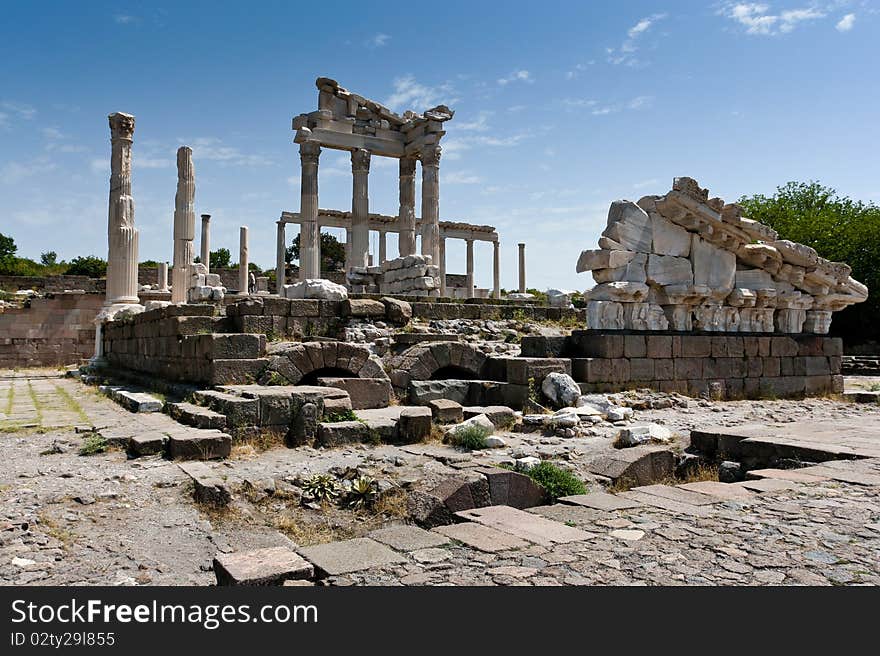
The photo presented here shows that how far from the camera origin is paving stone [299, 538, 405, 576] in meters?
3.43

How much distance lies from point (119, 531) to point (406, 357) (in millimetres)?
6352

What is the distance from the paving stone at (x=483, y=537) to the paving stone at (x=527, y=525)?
2.7 inches

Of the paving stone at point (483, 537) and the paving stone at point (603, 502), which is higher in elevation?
the paving stone at point (603, 502)

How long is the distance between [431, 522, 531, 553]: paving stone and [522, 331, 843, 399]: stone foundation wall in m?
6.87

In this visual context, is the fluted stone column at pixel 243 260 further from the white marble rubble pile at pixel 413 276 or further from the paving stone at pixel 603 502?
the paving stone at pixel 603 502

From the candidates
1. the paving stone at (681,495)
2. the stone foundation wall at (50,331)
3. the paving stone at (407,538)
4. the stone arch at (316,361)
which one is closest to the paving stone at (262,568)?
the paving stone at (407,538)

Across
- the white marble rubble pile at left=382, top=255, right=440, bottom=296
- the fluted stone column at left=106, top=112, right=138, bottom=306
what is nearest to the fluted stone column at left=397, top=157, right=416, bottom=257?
the white marble rubble pile at left=382, top=255, right=440, bottom=296

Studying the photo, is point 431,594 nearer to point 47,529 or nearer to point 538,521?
point 538,521

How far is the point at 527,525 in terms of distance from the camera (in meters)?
4.17

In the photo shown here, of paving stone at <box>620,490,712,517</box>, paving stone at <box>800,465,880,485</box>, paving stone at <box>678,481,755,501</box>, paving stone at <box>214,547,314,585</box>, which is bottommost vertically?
paving stone at <box>214,547,314,585</box>

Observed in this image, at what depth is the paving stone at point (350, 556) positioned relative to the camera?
3.43m

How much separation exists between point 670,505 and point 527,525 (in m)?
1.13

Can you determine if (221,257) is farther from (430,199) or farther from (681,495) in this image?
(681,495)

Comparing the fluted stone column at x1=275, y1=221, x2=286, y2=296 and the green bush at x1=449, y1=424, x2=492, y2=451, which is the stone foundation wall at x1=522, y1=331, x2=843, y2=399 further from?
the fluted stone column at x1=275, y1=221, x2=286, y2=296
